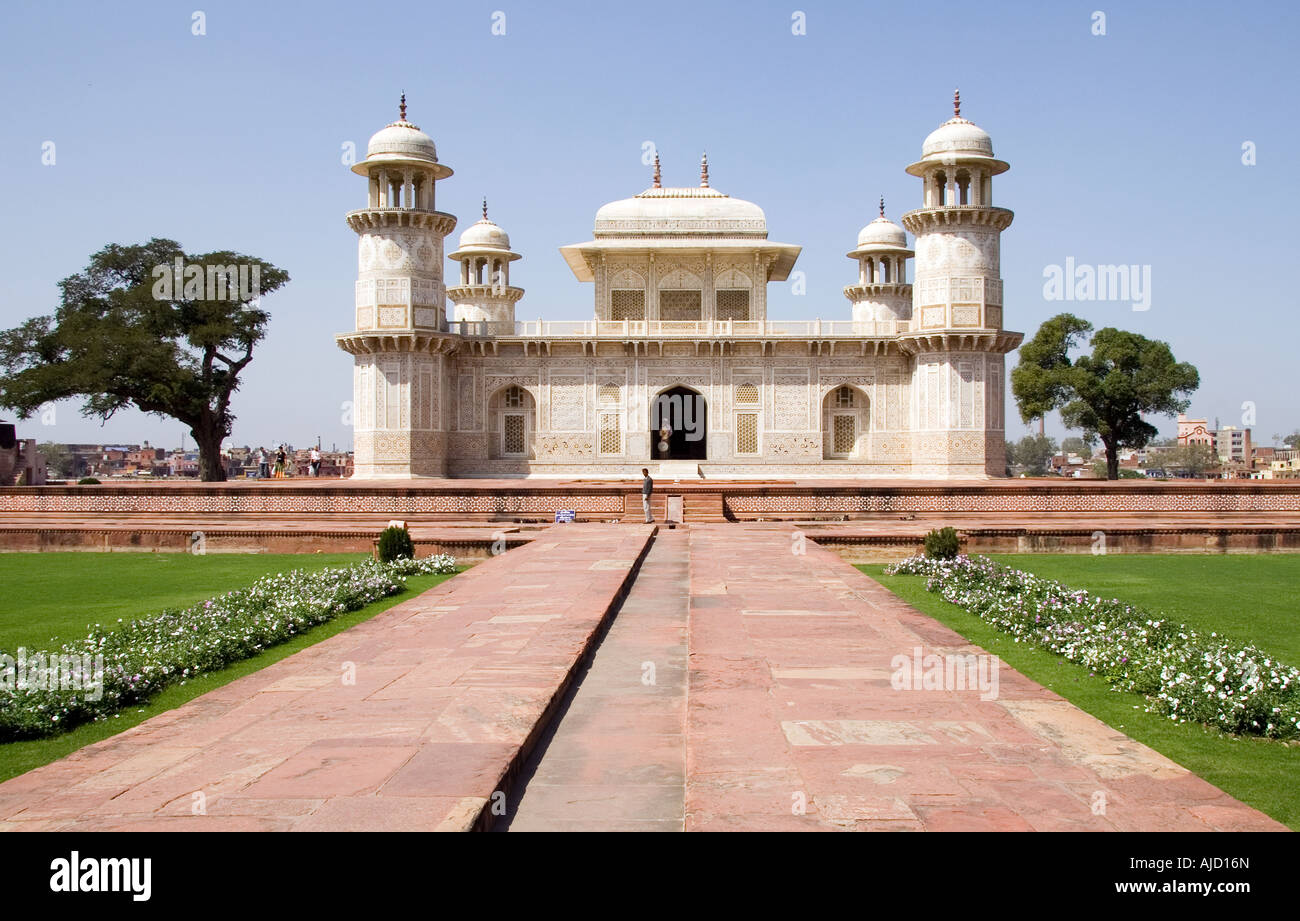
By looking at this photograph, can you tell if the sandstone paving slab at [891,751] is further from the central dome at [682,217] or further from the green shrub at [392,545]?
the central dome at [682,217]

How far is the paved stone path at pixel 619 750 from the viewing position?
3.92 metres

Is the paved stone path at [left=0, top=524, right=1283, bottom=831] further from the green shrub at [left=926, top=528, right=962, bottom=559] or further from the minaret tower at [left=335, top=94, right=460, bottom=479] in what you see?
the minaret tower at [left=335, top=94, right=460, bottom=479]

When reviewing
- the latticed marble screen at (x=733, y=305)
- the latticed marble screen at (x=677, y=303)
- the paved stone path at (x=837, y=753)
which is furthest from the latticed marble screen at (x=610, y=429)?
the paved stone path at (x=837, y=753)

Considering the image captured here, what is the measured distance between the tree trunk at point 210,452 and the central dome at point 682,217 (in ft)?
44.0

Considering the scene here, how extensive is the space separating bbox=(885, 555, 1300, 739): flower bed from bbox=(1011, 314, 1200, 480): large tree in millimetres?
31636

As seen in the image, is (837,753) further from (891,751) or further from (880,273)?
(880,273)

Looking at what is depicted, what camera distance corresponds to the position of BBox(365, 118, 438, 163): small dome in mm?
28172

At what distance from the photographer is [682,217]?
1248 inches

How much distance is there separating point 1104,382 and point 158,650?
3756 cm

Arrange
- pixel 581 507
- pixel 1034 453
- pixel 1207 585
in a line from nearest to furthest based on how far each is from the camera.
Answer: pixel 1207 585
pixel 581 507
pixel 1034 453

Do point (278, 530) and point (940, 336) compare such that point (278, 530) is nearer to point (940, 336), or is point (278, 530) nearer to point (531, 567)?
point (531, 567)

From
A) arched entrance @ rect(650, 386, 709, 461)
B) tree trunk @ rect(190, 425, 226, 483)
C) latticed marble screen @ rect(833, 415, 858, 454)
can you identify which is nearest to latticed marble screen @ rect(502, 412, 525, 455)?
arched entrance @ rect(650, 386, 709, 461)

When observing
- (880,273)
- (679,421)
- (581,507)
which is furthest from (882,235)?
(581,507)
